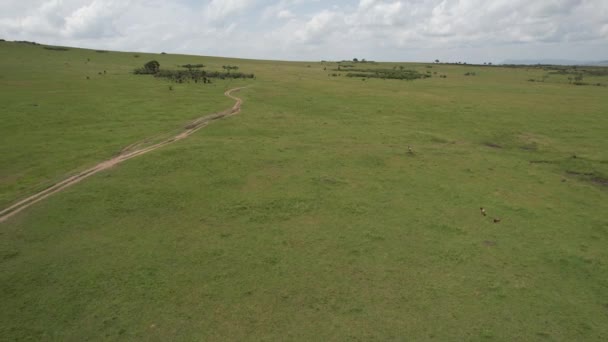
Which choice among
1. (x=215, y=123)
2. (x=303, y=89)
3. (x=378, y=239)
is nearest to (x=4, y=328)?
(x=378, y=239)

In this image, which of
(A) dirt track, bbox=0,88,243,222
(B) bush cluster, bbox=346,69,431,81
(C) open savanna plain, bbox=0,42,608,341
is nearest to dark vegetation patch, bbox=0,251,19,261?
(C) open savanna plain, bbox=0,42,608,341

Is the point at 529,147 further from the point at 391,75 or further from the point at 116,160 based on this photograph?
the point at 391,75

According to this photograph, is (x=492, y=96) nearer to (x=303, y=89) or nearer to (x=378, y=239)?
(x=303, y=89)

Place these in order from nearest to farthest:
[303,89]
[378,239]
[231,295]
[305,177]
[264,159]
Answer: [231,295] < [378,239] < [305,177] < [264,159] < [303,89]

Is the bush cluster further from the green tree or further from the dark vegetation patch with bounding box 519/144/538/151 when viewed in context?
the dark vegetation patch with bounding box 519/144/538/151

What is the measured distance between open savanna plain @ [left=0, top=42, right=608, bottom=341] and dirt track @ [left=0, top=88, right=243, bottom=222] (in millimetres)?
431

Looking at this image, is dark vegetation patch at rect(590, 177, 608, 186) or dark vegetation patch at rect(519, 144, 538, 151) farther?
dark vegetation patch at rect(519, 144, 538, 151)

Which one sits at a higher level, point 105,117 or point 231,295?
point 105,117

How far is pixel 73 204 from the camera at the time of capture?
1134 centimetres

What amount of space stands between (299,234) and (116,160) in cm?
978

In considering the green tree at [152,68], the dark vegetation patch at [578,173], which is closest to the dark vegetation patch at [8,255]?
the dark vegetation patch at [578,173]

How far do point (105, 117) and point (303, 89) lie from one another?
21.5 metres

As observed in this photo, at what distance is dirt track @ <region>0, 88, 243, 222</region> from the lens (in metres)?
11.2

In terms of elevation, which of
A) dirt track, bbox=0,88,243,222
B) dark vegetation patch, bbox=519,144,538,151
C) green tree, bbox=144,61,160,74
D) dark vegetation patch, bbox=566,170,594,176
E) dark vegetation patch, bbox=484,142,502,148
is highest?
green tree, bbox=144,61,160,74
